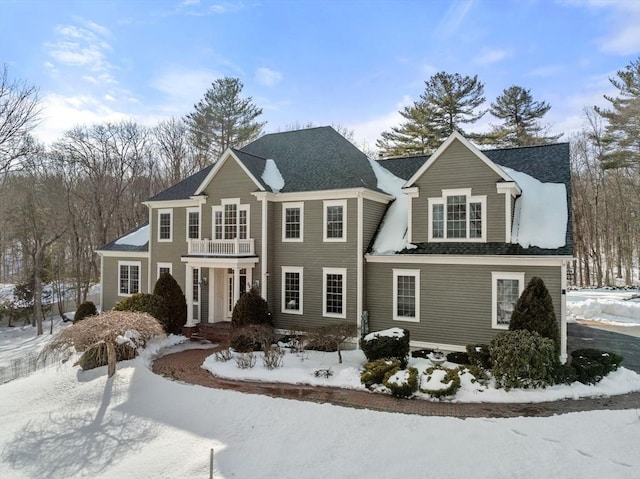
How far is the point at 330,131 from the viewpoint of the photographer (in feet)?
74.6

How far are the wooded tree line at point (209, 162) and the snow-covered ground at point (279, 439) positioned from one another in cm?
2430

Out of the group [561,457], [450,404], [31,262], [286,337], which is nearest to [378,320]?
[286,337]

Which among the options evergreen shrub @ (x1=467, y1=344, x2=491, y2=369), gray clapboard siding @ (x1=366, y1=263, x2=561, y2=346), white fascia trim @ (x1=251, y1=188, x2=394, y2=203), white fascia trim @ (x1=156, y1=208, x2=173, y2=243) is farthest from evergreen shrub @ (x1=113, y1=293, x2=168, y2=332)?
evergreen shrub @ (x1=467, y1=344, x2=491, y2=369)

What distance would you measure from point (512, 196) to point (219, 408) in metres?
12.3

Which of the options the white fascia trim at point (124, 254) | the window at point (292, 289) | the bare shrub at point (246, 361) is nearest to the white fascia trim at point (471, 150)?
the window at point (292, 289)

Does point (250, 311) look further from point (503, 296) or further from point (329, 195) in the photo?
point (503, 296)

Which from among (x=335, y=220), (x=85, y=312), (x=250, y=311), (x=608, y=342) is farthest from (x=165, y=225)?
(x=608, y=342)

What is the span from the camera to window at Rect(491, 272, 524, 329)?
15078mm

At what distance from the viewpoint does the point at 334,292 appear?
18312 mm

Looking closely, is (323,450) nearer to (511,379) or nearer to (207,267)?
(511,379)

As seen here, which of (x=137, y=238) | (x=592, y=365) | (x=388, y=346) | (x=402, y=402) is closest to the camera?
(x=402, y=402)

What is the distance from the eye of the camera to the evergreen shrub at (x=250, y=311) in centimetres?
1783

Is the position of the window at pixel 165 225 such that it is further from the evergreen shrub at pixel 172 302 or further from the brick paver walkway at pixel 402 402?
the brick paver walkway at pixel 402 402

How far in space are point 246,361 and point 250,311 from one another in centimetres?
327
